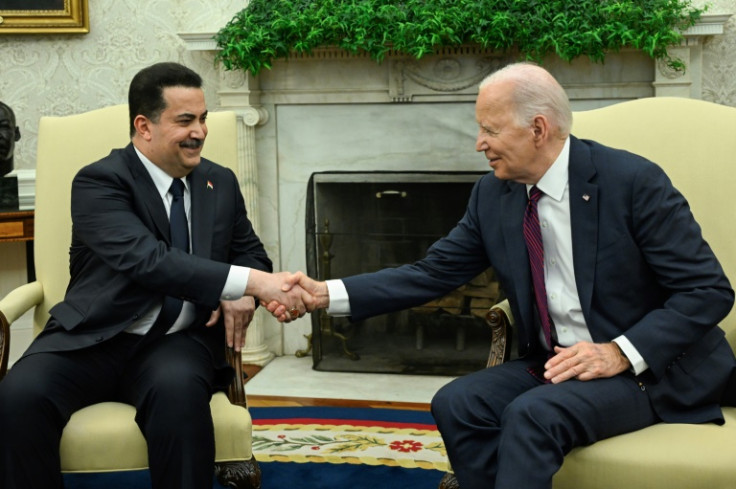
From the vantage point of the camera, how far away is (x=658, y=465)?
197 centimetres

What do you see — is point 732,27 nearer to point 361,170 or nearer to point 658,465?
point 361,170

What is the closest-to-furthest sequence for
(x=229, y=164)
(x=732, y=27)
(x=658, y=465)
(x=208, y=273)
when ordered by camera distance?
(x=658, y=465)
(x=208, y=273)
(x=229, y=164)
(x=732, y=27)

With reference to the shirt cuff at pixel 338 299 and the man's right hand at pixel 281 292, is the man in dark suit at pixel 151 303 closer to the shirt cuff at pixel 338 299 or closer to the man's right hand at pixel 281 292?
the man's right hand at pixel 281 292

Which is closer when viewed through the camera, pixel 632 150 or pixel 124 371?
pixel 124 371

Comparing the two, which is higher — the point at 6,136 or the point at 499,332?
the point at 6,136

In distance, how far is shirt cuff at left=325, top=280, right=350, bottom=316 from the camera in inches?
101

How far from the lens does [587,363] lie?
2148 mm

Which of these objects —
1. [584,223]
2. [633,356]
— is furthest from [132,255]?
[633,356]

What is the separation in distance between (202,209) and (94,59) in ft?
7.80

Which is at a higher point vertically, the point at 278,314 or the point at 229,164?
the point at 229,164

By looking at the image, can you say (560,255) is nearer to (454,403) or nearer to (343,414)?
(454,403)

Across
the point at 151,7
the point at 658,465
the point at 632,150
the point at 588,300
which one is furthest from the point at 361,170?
the point at 658,465

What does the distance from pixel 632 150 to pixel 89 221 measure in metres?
1.49

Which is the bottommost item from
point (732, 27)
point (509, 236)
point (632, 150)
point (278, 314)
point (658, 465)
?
point (658, 465)
